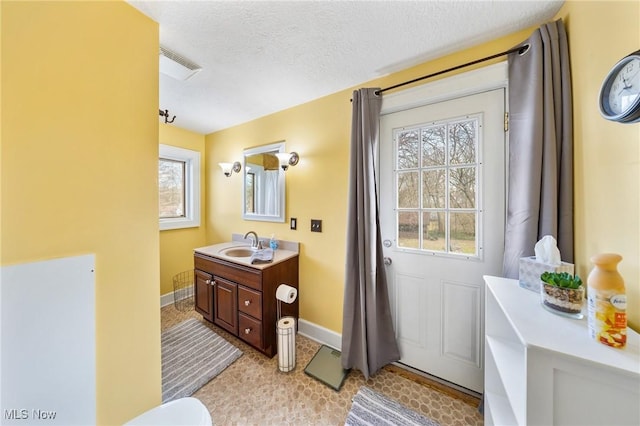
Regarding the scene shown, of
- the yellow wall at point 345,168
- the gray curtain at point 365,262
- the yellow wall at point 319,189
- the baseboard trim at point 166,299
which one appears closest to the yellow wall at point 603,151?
the yellow wall at point 345,168

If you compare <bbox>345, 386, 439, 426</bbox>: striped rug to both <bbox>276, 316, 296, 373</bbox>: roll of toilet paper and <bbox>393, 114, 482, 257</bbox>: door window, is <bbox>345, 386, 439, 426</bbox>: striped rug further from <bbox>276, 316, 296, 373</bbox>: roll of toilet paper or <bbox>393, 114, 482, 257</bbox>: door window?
<bbox>393, 114, 482, 257</bbox>: door window

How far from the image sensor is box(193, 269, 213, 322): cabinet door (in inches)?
80.1

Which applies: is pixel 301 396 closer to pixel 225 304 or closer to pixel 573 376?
pixel 225 304

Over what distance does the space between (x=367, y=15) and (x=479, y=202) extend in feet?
4.12

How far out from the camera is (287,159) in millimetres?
2033

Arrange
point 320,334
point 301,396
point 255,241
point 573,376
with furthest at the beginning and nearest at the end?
1. point 255,241
2. point 320,334
3. point 301,396
4. point 573,376

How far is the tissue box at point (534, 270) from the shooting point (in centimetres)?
85

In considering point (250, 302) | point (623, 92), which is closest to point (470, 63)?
point (623, 92)

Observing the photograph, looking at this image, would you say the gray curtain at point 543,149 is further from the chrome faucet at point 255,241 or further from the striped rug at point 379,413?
the chrome faucet at point 255,241

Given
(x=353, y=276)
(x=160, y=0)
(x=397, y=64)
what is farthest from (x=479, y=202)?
(x=160, y=0)

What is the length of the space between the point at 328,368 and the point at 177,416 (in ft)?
3.23

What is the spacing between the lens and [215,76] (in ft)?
5.18

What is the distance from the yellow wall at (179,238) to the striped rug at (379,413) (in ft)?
8.08

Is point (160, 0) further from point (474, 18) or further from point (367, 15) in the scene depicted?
point (474, 18)
